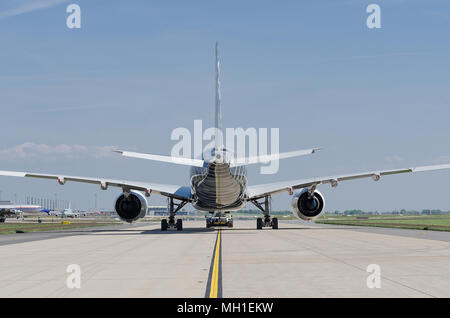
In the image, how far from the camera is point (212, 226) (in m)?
52.8

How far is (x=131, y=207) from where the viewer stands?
1513 inches

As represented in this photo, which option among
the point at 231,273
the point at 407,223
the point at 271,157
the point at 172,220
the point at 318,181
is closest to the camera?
the point at 231,273

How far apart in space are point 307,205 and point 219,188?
23.7ft

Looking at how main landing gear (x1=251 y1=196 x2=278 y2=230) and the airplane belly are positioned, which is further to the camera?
main landing gear (x1=251 y1=196 x2=278 y2=230)

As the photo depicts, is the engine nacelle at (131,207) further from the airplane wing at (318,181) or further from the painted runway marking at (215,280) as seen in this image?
the painted runway marking at (215,280)

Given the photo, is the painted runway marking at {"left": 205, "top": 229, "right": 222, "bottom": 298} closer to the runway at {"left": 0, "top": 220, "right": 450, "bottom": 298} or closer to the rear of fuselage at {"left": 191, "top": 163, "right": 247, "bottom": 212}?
the runway at {"left": 0, "top": 220, "right": 450, "bottom": 298}

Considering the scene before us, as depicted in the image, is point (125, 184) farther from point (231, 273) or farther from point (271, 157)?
point (231, 273)

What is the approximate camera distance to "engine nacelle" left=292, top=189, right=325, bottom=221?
1535 inches

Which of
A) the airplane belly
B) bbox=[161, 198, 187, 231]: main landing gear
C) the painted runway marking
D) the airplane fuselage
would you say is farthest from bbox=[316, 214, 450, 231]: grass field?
the painted runway marking

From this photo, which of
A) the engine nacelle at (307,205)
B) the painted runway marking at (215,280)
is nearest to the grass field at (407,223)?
the engine nacelle at (307,205)

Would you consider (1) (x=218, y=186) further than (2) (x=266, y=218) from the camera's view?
No

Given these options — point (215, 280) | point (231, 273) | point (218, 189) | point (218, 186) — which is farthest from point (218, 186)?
point (215, 280)

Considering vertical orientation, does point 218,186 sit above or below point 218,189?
above
